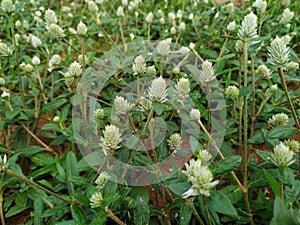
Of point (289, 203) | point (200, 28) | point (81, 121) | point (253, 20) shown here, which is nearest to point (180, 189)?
point (289, 203)

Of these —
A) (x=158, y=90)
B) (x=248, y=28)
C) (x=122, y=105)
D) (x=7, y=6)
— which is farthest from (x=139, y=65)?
(x=7, y=6)

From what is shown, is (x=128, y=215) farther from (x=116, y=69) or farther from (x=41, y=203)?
(x=116, y=69)

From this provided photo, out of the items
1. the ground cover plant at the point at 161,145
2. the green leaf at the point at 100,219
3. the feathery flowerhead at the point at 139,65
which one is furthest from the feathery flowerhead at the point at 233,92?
the green leaf at the point at 100,219

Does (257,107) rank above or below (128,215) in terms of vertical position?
A: above

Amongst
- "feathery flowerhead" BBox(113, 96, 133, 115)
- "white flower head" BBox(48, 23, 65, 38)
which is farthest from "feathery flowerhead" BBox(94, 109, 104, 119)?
"white flower head" BBox(48, 23, 65, 38)

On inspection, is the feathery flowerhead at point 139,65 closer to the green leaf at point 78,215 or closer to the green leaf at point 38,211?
the green leaf at point 78,215

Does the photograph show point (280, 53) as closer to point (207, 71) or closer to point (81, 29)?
point (207, 71)

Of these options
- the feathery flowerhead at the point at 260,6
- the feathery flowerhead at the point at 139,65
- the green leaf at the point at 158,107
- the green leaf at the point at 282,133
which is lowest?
the green leaf at the point at 282,133
